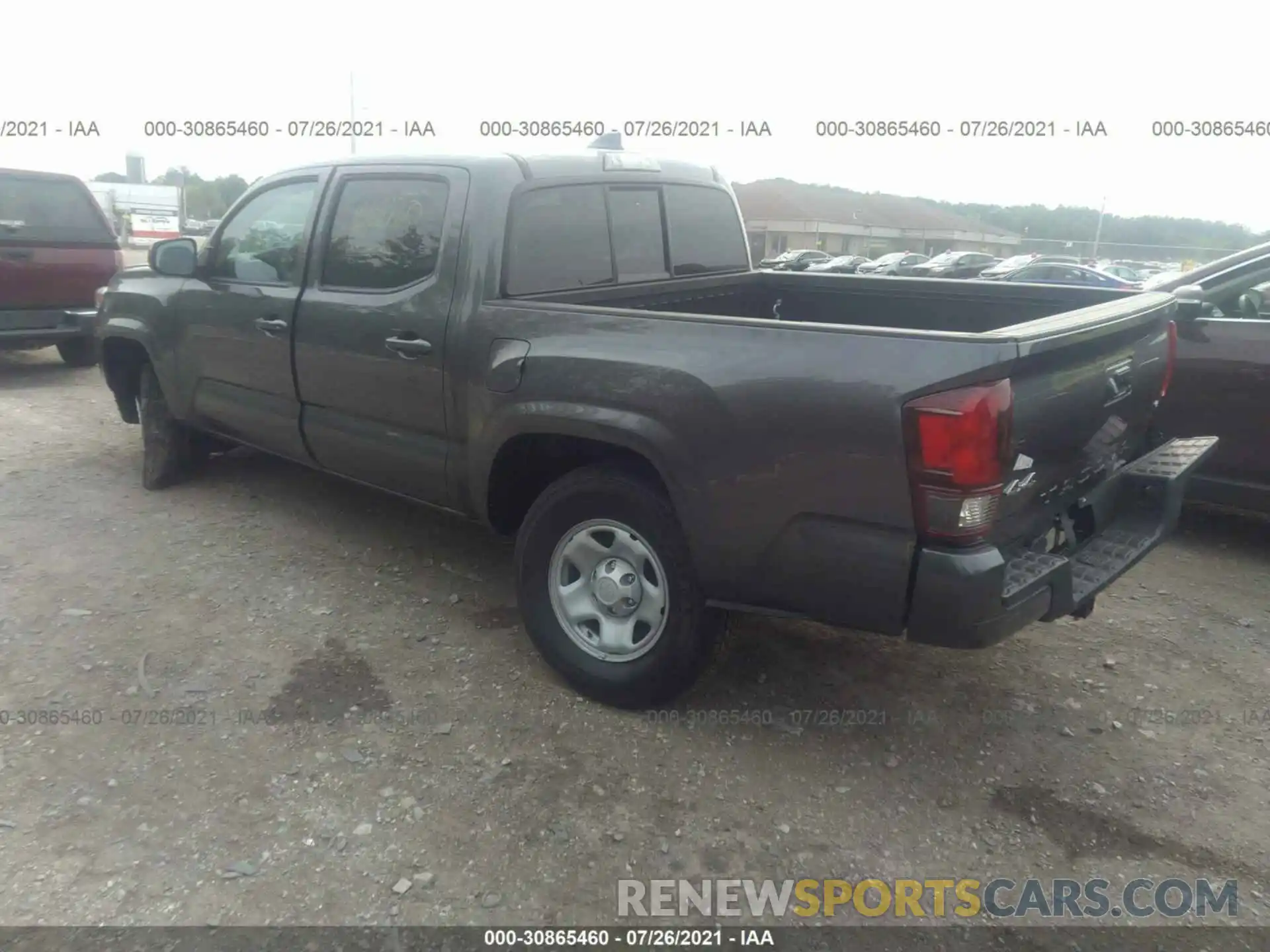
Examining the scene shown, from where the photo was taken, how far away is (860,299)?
13.9 ft

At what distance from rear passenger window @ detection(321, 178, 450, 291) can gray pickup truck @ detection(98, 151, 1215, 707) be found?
16mm

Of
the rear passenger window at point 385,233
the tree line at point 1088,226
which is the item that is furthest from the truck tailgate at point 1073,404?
the tree line at point 1088,226

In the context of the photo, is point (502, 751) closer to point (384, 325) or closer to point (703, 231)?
point (384, 325)

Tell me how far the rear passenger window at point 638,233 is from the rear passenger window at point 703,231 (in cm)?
9

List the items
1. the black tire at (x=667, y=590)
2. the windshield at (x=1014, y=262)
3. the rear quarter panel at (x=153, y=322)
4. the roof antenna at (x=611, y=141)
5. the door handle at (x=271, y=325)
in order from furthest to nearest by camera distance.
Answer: the windshield at (x=1014, y=262) → the rear quarter panel at (x=153, y=322) → the roof antenna at (x=611, y=141) → the door handle at (x=271, y=325) → the black tire at (x=667, y=590)

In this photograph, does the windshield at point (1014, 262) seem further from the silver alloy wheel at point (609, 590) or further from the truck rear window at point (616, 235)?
the silver alloy wheel at point (609, 590)

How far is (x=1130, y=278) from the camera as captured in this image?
19375 millimetres

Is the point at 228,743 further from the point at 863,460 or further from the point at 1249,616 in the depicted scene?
the point at 1249,616

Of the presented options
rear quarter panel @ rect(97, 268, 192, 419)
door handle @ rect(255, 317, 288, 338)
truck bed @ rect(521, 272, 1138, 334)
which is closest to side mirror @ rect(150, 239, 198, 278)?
rear quarter panel @ rect(97, 268, 192, 419)

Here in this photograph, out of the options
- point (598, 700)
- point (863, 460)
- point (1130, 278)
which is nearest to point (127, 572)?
point (598, 700)

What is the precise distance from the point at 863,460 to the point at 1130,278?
19822 millimetres

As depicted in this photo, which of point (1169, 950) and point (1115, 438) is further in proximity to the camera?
point (1115, 438)

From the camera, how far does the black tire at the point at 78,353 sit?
9.05 meters

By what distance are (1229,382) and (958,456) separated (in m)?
3.22
